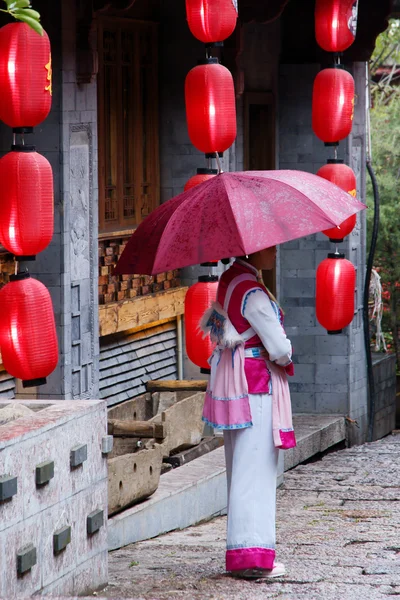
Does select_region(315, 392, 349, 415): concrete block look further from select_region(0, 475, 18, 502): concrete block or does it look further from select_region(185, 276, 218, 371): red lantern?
select_region(0, 475, 18, 502): concrete block

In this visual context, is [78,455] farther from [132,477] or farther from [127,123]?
[127,123]

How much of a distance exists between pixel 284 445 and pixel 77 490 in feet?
3.50

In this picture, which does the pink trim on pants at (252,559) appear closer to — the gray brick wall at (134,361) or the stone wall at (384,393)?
the gray brick wall at (134,361)

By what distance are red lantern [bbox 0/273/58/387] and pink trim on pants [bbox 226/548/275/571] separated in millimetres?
2118

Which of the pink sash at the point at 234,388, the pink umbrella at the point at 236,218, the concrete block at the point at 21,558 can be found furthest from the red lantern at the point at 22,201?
the concrete block at the point at 21,558

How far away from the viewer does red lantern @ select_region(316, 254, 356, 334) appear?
12289 millimetres

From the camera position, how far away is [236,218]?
5.97m

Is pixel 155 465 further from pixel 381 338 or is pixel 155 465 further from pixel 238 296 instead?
pixel 381 338

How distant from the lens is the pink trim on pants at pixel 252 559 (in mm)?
6191

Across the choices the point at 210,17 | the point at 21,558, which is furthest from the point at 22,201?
the point at 21,558

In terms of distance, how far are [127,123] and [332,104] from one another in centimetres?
196

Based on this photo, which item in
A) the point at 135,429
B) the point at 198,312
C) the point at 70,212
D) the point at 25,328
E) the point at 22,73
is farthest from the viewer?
the point at 198,312

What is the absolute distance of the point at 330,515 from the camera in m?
9.22

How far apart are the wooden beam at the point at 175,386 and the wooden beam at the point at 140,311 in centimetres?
58
